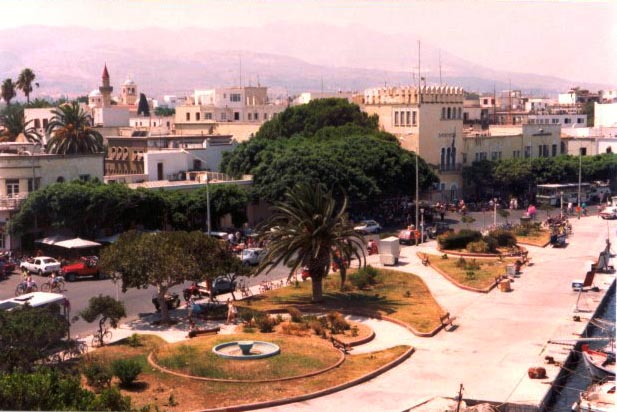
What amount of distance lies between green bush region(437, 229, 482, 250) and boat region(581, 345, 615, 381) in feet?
56.9

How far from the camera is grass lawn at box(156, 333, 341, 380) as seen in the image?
69.9 ft

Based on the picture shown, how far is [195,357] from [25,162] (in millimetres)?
20469

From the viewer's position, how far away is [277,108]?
8681 cm

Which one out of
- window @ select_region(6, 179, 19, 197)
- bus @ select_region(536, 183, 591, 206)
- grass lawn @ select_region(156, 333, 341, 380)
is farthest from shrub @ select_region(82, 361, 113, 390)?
bus @ select_region(536, 183, 591, 206)

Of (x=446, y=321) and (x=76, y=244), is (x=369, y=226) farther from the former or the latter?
(x=446, y=321)

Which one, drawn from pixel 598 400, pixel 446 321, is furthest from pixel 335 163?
pixel 598 400

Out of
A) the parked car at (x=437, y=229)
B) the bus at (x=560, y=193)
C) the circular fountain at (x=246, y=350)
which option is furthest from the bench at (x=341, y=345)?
the bus at (x=560, y=193)

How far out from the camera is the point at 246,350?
22.7 m

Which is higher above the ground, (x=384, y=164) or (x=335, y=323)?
(x=384, y=164)

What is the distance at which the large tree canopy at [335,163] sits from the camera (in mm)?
47031

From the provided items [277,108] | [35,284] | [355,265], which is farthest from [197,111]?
[35,284]

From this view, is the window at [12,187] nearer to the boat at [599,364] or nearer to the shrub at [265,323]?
the shrub at [265,323]

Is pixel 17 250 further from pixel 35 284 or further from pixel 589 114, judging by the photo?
pixel 589 114

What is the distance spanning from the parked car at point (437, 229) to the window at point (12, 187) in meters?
19.3
